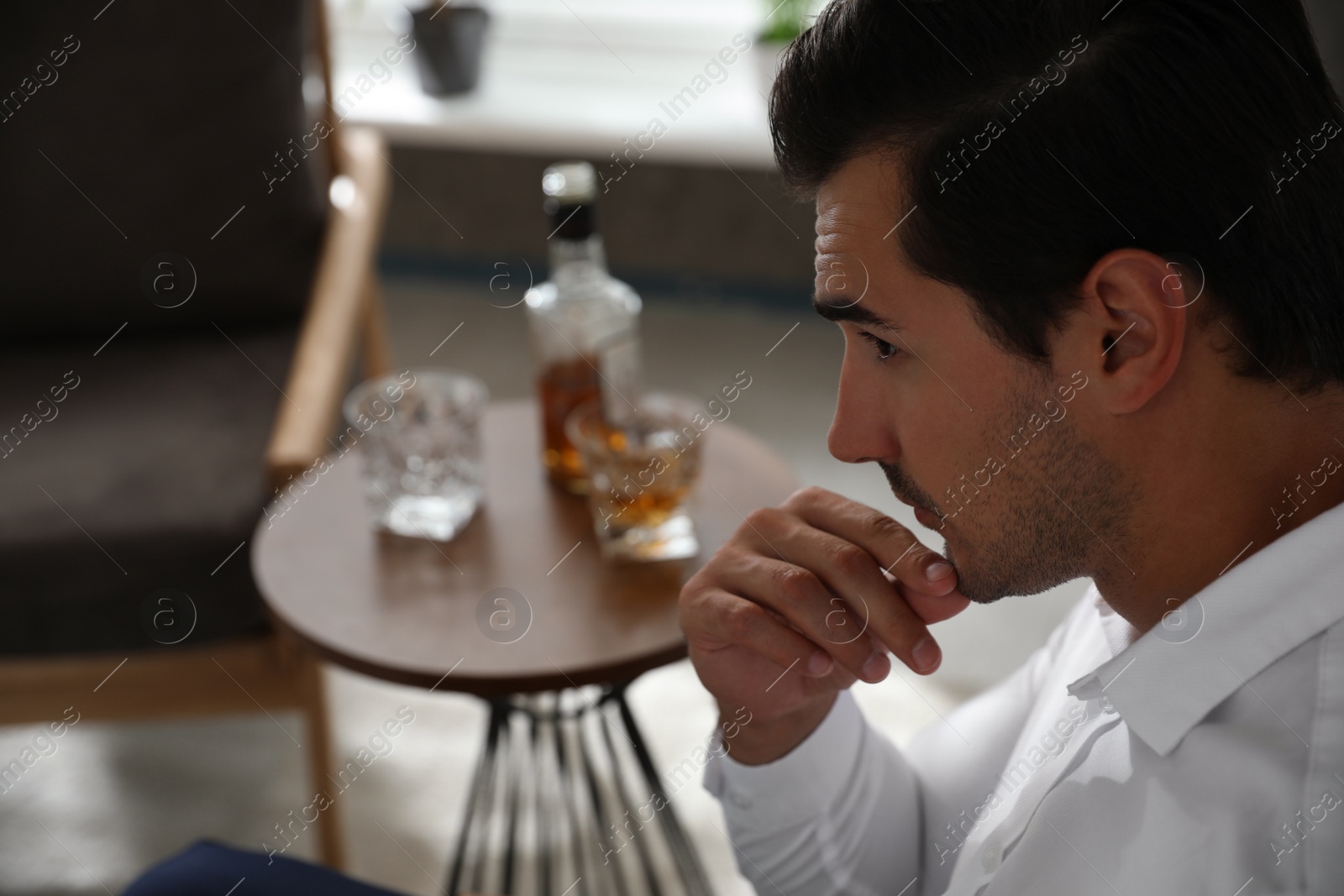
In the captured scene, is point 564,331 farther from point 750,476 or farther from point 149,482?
point 149,482

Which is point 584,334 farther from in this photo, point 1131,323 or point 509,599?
point 1131,323

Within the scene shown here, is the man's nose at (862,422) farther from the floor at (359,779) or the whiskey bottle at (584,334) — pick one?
the floor at (359,779)

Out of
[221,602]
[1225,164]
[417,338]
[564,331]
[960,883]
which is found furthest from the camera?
[417,338]

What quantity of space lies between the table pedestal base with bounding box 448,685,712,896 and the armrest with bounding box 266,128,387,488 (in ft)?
1.42

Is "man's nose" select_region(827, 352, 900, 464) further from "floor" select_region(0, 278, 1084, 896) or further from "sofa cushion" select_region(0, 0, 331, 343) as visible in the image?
"sofa cushion" select_region(0, 0, 331, 343)

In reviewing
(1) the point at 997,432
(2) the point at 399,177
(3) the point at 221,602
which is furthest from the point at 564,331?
(2) the point at 399,177

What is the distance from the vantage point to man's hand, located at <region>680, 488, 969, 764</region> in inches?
35.5

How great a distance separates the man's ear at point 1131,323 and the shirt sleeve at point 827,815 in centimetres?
43

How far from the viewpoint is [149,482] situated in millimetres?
1710

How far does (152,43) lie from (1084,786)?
1.87 metres

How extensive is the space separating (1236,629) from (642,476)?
696mm

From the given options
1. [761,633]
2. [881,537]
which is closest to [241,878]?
[761,633]

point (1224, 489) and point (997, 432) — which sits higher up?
point (997, 432)

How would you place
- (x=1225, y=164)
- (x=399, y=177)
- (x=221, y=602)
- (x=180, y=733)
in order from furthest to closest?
(x=399, y=177) < (x=180, y=733) < (x=221, y=602) < (x=1225, y=164)
